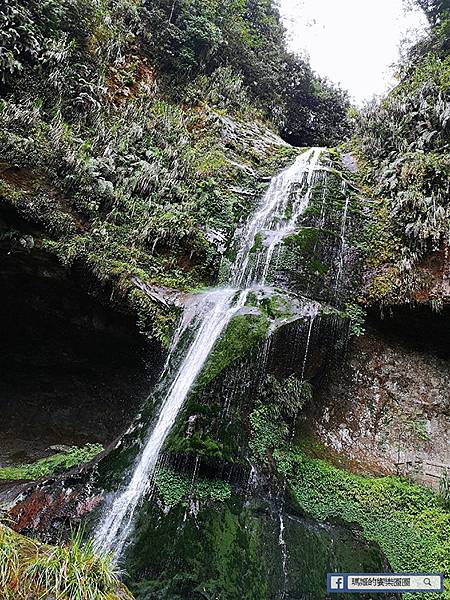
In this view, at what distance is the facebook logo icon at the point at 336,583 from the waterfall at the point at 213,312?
240 cm

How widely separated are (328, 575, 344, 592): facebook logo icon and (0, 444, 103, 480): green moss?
4029 millimetres

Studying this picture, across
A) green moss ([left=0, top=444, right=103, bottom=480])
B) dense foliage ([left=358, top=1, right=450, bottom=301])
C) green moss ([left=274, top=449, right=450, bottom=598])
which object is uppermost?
dense foliage ([left=358, top=1, right=450, bottom=301])

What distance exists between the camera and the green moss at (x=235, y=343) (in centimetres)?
607

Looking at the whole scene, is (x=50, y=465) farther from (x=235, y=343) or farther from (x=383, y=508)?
(x=383, y=508)

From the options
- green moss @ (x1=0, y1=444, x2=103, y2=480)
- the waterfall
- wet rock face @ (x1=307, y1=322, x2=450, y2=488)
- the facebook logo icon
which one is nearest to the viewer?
the facebook logo icon

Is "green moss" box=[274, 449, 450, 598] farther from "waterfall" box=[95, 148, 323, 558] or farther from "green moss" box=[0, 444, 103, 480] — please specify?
"green moss" box=[0, 444, 103, 480]

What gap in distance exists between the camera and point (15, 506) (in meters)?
5.10

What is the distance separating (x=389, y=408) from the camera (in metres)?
8.31

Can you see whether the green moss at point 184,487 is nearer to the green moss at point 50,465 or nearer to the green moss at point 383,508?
the green moss at point 383,508

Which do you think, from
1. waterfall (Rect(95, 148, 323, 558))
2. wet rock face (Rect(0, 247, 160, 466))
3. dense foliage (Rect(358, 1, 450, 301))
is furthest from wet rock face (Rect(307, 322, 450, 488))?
wet rock face (Rect(0, 247, 160, 466))

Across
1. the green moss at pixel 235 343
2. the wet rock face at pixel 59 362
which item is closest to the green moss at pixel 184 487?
the green moss at pixel 235 343

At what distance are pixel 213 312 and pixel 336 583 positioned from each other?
4209 millimetres

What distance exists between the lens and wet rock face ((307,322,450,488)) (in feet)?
25.6

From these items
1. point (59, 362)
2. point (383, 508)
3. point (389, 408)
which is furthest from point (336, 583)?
point (59, 362)
